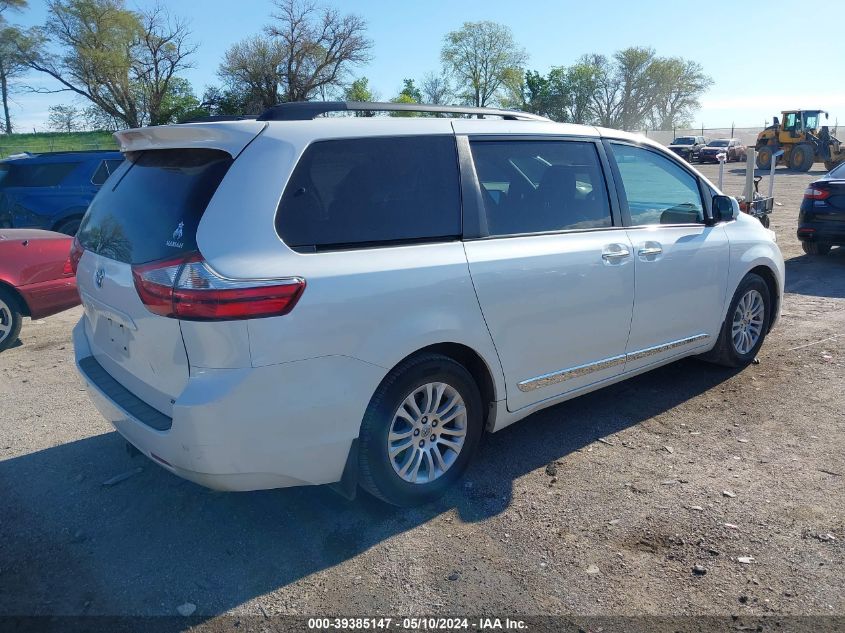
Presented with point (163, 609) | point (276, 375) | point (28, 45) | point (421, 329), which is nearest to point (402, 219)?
point (421, 329)

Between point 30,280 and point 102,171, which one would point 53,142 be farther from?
point 30,280

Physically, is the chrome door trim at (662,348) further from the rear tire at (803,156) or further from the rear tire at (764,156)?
the rear tire at (803,156)

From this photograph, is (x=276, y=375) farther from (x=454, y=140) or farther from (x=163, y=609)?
(x=454, y=140)

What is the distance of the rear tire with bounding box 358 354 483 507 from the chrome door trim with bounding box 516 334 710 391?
0.38 m

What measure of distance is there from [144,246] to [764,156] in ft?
123

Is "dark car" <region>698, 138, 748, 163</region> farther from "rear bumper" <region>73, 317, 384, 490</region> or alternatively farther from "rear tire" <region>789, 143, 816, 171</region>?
"rear bumper" <region>73, 317, 384, 490</region>

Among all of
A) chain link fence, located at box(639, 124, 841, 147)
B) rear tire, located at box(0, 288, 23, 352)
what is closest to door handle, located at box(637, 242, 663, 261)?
rear tire, located at box(0, 288, 23, 352)

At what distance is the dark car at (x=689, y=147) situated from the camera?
49.5 metres

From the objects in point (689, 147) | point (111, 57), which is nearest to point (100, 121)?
point (111, 57)

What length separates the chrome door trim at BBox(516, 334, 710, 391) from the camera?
3854 millimetres

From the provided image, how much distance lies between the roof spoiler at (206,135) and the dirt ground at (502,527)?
181 centimetres

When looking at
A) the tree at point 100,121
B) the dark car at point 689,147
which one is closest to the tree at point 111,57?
the tree at point 100,121

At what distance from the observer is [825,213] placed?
9.99 metres

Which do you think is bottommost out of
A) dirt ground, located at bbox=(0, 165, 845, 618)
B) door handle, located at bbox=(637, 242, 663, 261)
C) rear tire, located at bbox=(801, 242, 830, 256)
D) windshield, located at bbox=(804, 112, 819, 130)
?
dirt ground, located at bbox=(0, 165, 845, 618)
